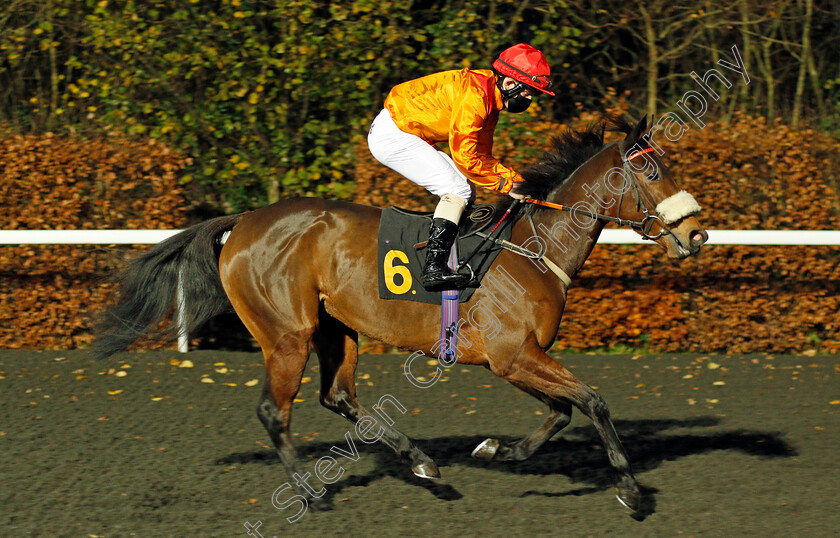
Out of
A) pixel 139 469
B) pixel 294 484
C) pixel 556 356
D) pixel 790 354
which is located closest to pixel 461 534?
pixel 294 484

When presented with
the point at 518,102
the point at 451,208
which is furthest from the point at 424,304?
the point at 518,102

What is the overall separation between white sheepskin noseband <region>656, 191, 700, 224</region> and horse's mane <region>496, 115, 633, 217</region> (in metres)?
0.50

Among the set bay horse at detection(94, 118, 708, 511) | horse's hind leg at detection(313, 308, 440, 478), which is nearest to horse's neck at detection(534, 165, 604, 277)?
bay horse at detection(94, 118, 708, 511)

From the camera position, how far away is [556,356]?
752 cm

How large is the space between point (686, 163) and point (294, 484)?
453 cm

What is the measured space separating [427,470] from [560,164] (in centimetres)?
170

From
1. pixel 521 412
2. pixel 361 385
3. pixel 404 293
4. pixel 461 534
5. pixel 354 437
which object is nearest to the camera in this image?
pixel 461 534

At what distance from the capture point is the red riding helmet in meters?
4.34

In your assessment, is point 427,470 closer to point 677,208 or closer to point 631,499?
point 631,499

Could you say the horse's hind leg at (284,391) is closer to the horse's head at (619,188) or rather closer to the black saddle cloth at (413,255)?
the black saddle cloth at (413,255)

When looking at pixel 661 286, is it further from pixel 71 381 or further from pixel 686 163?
pixel 71 381

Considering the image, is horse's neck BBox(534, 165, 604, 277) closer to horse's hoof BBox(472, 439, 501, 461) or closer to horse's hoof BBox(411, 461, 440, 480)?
horse's hoof BBox(472, 439, 501, 461)

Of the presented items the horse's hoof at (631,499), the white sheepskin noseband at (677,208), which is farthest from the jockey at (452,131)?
the horse's hoof at (631,499)

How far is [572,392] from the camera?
4.27m
